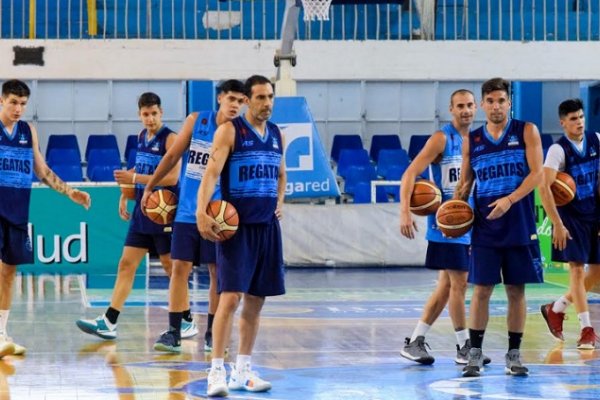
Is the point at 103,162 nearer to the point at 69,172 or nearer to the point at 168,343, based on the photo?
the point at 69,172

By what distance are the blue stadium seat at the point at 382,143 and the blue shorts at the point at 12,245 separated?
1624cm

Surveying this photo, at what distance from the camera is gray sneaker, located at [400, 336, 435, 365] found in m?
8.69

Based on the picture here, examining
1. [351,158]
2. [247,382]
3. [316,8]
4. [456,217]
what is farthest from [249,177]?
[351,158]

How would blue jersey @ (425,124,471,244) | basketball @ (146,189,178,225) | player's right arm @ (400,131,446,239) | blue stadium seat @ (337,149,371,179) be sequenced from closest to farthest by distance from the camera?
player's right arm @ (400,131,446,239) < blue jersey @ (425,124,471,244) < basketball @ (146,189,178,225) < blue stadium seat @ (337,149,371,179)

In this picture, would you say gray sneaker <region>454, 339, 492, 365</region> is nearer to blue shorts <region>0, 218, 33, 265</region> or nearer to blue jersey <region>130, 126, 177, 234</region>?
blue jersey <region>130, 126, 177, 234</region>

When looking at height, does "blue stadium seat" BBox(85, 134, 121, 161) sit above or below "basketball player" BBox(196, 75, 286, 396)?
above

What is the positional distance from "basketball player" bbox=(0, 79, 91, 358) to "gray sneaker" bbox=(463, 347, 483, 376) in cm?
334

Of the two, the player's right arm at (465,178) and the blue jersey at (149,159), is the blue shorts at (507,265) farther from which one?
the blue jersey at (149,159)

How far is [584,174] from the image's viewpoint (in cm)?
1007

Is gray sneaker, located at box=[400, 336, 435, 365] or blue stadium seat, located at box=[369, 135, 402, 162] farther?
blue stadium seat, located at box=[369, 135, 402, 162]

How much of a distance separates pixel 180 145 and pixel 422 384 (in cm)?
263

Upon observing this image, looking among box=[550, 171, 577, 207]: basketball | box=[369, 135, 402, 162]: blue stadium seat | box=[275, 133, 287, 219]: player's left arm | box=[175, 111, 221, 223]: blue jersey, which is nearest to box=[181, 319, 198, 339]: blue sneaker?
box=[175, 111, 221, 223]: blue jersey

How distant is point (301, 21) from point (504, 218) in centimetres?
1752

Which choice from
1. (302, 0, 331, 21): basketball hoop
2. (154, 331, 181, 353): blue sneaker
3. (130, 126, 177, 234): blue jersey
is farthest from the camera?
(302, 0, 331, 21): basketball hoop
